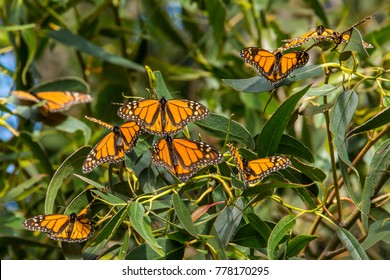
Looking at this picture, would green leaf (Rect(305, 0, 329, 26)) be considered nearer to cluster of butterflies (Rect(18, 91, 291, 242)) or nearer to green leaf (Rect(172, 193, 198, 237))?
cluster of butterflies (Rect(18, 91, 291, 242))

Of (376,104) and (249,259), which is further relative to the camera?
(376,104)

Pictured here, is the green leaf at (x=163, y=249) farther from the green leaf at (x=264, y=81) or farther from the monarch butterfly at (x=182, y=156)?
the green leaf at (x=264, y=81)

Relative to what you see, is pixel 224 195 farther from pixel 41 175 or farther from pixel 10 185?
pixel 10 185

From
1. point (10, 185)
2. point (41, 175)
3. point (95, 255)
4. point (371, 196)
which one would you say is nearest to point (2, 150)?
point (10, 185)

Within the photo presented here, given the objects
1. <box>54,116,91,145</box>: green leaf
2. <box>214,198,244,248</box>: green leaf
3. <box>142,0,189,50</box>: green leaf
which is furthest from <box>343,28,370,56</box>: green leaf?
<box>142,0,189,50</box>: green leaf
